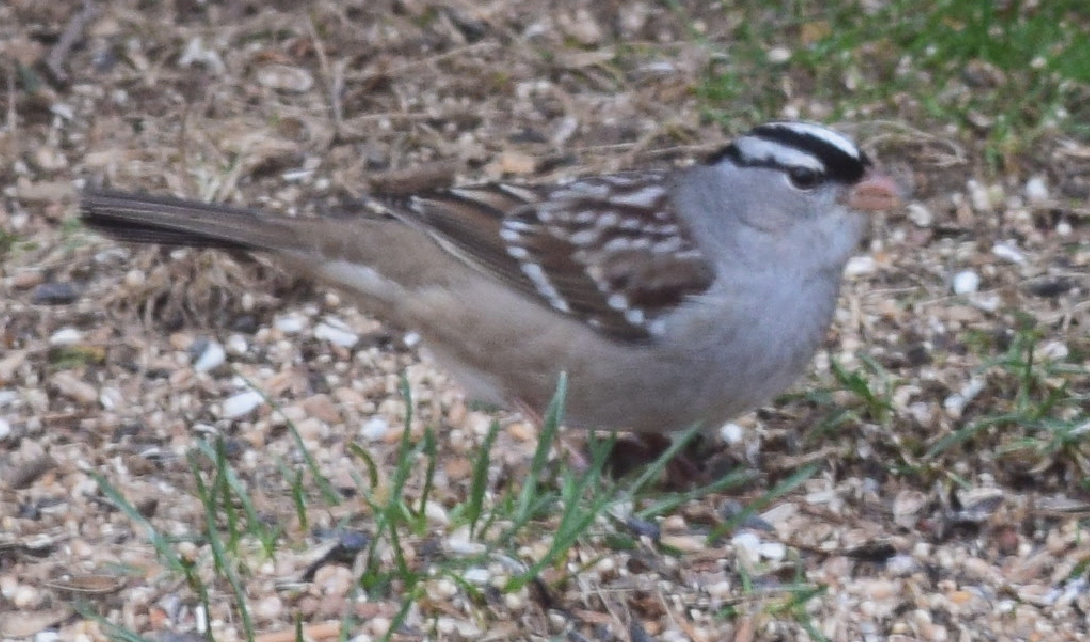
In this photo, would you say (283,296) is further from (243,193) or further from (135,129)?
(135,129)

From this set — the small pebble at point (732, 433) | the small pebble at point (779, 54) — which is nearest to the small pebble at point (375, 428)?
the small pebble at point (732, 433)

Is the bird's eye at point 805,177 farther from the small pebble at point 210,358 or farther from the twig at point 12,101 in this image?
the twig at point 12,101

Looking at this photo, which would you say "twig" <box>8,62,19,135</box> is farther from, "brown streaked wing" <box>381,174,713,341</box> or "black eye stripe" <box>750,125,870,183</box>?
"black eye stripe" <box>750,125,870,183</box>

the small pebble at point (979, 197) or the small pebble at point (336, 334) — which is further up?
the small pebble at point (979, 197)

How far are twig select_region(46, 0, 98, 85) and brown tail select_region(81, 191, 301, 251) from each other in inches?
47.3

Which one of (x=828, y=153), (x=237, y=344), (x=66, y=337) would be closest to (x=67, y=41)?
(x=66, y=337)

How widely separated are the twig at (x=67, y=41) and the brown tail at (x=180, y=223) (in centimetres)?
120

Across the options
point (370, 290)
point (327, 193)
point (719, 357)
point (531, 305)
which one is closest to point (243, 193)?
point (327, 193)

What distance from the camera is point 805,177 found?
350cm

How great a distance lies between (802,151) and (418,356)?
3.45 ft

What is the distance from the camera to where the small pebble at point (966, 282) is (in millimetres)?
4125

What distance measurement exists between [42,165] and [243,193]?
55cm

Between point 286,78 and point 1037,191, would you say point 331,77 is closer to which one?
point 286,78

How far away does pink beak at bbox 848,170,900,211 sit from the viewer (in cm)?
343
